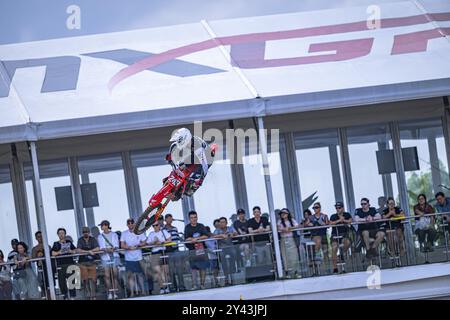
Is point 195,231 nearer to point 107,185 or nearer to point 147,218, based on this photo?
point 147,218

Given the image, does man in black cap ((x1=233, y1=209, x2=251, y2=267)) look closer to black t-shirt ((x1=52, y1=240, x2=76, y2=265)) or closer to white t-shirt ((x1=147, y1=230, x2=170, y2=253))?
Answer: white t-shirt ((x1=147, y1=230, x2=170, y2=253))

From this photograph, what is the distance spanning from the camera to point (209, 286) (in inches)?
553

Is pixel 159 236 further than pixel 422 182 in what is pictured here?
No

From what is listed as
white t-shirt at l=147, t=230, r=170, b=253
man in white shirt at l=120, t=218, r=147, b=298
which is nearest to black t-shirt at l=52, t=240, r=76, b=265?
man in white shirt at l=120, t=218, r=147, b=298

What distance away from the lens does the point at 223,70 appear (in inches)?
629

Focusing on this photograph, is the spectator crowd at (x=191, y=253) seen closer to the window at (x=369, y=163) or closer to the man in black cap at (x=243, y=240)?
the man in black cap at (x=243, y=240)

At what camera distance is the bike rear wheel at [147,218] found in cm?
1329

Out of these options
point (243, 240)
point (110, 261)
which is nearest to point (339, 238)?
point (243, 240)

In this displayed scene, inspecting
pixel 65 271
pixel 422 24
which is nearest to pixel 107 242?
pixel 65 271

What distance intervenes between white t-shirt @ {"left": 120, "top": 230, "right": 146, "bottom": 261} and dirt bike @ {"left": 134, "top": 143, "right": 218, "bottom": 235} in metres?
0.68

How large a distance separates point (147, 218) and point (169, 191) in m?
0.54

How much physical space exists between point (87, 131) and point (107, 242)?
1850 millimetres
